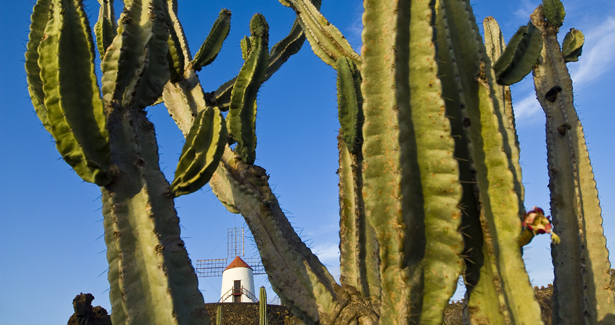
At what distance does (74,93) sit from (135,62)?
0.52 metres

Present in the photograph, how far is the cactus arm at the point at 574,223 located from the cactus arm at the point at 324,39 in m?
2.02

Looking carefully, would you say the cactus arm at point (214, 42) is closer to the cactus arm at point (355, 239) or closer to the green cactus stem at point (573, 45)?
the cactus arm at point (355, 239)

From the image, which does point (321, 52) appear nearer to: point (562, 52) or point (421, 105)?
point (421, 105)

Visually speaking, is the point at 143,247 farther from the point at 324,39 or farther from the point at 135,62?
the point at 324,39

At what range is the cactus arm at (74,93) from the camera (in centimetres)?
277

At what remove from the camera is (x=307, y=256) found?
12.3 feet

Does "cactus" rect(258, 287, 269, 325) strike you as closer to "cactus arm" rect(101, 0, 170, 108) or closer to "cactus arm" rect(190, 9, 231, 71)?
"cactus arm" rect(190, 9, 231, 71)

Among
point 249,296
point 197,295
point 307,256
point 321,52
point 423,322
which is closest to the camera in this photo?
point 423,322

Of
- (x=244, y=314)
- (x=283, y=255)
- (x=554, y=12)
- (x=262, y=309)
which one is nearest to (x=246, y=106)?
(x=283, y=255)

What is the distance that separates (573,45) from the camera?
487 cm

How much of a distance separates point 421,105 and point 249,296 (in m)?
35.1

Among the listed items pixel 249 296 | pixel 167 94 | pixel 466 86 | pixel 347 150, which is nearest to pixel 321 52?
pixel 347 150

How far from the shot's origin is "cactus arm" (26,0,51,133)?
125 inches

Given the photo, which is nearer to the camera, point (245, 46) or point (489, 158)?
point (489, 158)
